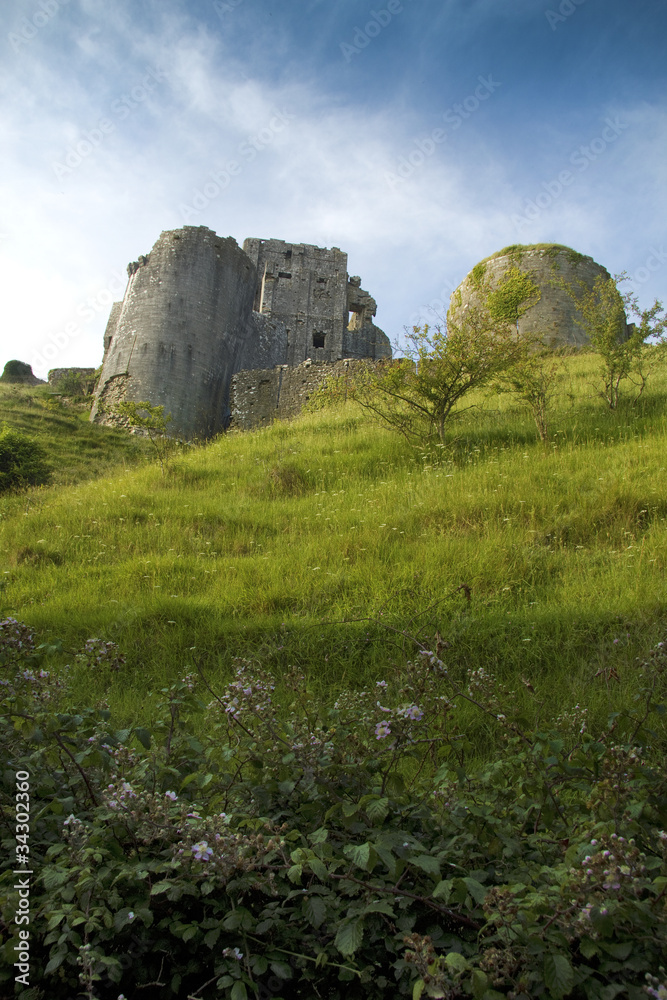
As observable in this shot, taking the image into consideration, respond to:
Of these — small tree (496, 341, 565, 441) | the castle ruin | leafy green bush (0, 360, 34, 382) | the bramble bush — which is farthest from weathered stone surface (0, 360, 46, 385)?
the bramble bush

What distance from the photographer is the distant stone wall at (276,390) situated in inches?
699

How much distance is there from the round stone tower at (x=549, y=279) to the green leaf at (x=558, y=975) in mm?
21233

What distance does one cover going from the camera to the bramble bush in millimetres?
1335

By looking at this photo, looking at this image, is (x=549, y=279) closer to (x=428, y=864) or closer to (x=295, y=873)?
(x=428, y=864)

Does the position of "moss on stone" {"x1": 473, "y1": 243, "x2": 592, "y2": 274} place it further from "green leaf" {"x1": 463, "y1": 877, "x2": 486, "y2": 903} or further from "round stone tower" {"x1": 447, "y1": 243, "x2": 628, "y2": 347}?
"green leaf" {"x1": 463, "y1": 877, "x2": 486, "y2": 903}

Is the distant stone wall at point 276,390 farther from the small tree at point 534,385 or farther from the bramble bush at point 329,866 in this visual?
the bramble bush at point 329,866

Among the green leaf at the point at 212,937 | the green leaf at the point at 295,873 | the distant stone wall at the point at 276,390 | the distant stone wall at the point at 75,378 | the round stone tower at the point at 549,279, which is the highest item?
the round stone tower at the point at 549,279

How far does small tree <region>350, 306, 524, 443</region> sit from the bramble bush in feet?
26.3

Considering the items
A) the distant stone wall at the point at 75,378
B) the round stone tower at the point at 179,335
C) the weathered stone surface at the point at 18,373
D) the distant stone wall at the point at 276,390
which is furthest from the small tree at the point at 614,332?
the weathered stone surface at the point at 18,373

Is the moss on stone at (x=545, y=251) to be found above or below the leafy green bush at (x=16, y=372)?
above

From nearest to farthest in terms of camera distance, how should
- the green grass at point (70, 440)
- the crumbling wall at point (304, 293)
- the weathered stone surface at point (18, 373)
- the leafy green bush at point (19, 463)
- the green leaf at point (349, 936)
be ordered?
the green leaf at point (349, 936) < the leafy green bush at point (19, 463) < the green grass at point (70, 440) < the weathered stone surface at point (18, 373) < the crumbling wall at point (304, 293)

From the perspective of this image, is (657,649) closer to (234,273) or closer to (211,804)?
(211,804)

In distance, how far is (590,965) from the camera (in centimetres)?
145

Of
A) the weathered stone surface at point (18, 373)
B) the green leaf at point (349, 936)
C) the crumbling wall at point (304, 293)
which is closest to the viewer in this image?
the green leaf at point (349, 936)
